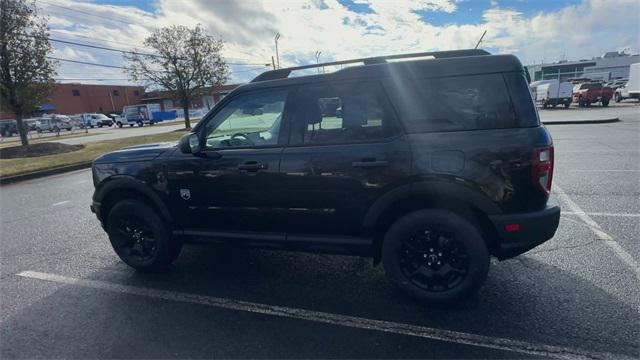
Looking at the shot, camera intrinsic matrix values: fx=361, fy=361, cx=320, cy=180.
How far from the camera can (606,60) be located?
250 feet

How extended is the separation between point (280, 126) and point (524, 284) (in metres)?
2.58

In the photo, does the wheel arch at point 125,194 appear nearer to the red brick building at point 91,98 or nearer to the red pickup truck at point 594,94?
the red pickup truck at point 594,94

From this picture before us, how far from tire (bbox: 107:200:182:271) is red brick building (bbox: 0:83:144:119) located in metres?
67.7

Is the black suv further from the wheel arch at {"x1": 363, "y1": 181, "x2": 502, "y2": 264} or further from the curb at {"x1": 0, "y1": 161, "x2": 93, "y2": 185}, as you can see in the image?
the curb at {"x1": 0, "y1": 161, "x2": 93, "y2": 185}

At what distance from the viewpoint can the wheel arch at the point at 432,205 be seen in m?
2.72

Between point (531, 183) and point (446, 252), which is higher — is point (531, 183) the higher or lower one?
the higher one

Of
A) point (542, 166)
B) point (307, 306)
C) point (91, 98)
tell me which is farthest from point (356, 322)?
point (91, 98)

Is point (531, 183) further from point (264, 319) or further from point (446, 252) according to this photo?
point (264, 319)

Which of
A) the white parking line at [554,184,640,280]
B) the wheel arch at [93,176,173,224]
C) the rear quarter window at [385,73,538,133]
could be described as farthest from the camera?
the wheel arch at [93,176,173,224]

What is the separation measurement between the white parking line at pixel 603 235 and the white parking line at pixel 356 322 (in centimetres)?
154

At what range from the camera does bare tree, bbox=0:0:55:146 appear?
1442 centimetres

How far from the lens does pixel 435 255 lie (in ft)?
9.71

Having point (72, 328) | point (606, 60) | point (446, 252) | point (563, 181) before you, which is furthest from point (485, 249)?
point (606, 60)

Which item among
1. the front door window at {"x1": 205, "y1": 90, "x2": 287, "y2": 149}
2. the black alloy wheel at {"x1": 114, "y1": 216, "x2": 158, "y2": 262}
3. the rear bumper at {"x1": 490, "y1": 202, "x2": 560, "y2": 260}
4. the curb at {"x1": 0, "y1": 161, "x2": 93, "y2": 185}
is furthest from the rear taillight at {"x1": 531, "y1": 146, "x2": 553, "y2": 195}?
the curb at {"x1": 0, "y1": 161, "x2": 93, "y2": 185}
